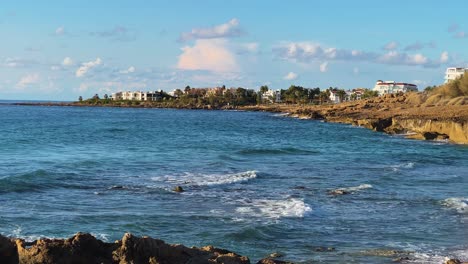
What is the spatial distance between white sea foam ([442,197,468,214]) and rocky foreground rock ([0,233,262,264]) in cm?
1335

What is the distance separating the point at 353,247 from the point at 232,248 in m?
3.18

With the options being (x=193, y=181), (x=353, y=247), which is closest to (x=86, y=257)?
(x=353, y=247)

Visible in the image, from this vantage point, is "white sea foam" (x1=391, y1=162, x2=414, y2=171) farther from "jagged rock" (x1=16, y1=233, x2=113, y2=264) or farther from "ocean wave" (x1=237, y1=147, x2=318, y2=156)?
"jagged rock" (x1=16, y1=233, x2=113, y2=264)

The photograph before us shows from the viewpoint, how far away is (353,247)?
1473cm

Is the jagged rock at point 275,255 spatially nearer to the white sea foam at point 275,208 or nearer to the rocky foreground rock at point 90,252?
the rocky foreground rock at point 90,252

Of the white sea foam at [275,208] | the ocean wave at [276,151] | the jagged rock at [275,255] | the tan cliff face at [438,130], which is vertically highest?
the tan cliff face at [438,130]

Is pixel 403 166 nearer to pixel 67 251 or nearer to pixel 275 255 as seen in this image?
pixel 275 255

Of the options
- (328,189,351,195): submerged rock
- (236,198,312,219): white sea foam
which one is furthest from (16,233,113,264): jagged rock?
(328,189,351,195): submerged rock

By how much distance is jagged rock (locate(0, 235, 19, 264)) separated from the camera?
7.91 m

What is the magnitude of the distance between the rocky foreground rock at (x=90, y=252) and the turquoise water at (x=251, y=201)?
16.1ft

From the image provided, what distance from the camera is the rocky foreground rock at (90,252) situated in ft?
27.2

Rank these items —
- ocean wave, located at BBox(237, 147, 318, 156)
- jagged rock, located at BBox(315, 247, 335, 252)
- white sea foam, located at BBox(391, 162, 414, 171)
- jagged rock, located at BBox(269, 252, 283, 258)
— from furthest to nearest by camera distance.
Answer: ocean wave, located at BBox(237, 147, 318, 156) < white sea foam, located at BBox(391, 162, 414, 171) < jagged rock, located at BBox(315, 247, 335, 252) < jagged rock, located at BBox(269, 252, 283, 258)

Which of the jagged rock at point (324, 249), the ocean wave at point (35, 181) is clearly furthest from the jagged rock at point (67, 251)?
the ocean wave at point (35, 181)

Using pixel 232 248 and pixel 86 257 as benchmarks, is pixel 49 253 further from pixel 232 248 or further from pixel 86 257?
pixel 232 248
